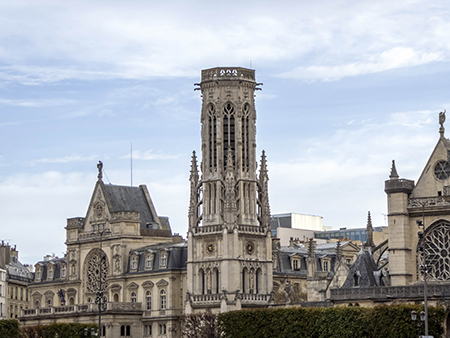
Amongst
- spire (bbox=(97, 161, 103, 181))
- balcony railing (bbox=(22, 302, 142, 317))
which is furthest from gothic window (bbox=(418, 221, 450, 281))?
spire (bbox=(97, 161, 103, 181))

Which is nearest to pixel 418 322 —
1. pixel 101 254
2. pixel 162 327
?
pixel 162 327

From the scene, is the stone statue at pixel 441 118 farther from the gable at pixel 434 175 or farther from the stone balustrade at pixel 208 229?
the stone balustrade at pixel 208 229

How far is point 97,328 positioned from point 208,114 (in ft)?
90.0

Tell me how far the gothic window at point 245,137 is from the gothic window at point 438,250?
28.6 meters

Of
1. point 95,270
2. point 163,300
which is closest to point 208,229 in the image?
point 163,300

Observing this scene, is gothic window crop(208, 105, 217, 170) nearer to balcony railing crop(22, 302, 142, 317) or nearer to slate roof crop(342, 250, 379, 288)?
balcony railing crop(22, 302, 142, 317)

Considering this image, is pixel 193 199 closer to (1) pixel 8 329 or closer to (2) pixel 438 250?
(1) pixel 8 329

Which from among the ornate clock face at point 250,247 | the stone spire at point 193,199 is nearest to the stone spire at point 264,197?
the ornate clock face at point 250,247

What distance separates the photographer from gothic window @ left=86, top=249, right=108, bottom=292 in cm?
15094

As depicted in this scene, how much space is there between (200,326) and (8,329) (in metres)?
21.1

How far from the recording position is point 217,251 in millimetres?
137875

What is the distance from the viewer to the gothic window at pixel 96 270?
151m

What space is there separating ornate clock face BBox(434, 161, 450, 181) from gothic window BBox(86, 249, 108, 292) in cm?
4806

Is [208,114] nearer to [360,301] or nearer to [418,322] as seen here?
[360,301]
